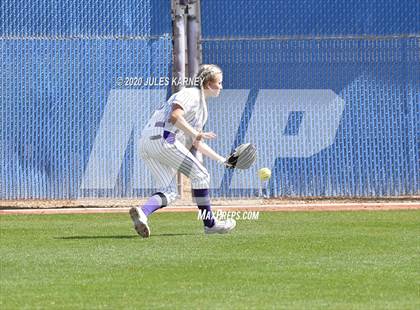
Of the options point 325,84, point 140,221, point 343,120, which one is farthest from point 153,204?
point 343,120

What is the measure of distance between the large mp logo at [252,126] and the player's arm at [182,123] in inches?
250

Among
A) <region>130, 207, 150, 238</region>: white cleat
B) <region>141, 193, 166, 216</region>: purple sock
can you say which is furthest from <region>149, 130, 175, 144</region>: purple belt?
<region>130, 207, 150, 238</region>: white cleat

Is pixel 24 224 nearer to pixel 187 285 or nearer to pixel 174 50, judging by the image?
pixel 174 50

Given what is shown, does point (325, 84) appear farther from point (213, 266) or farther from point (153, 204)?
point (213, 266)

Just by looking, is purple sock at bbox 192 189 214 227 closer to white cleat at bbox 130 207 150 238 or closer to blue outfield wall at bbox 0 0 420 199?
white cleat at bbox 130 207 150 238

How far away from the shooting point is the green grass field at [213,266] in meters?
7.75

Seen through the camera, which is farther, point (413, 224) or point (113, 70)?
point (113, 70)

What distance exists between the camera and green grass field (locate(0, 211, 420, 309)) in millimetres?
7754

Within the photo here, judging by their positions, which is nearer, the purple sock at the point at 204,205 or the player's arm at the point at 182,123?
the player's arm at the point at 182,123

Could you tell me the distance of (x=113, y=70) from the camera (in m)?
18.2

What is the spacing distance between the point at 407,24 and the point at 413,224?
5.33 m

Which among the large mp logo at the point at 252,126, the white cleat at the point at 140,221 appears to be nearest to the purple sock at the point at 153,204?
the white cleat at the point at 140,221

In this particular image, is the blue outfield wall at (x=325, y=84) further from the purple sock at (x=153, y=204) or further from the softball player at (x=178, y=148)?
the purple sock at (x=153, y=204)

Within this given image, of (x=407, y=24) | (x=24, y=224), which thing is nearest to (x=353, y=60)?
(x=407, y=24)
